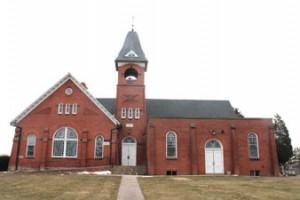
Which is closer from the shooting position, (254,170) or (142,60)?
(254,170)

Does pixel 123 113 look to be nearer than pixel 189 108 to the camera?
Yes

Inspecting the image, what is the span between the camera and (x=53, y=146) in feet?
105

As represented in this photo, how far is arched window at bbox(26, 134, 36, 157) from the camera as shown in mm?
31781

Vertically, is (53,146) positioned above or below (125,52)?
below

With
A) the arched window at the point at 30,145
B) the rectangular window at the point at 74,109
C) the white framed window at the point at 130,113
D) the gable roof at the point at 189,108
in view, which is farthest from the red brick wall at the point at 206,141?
the arched window at the point at 30,145

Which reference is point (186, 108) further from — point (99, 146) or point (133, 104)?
point (99, 146)

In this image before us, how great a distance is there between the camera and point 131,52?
37.8m

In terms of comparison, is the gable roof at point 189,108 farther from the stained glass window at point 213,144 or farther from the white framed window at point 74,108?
the white framed window at point 74,108

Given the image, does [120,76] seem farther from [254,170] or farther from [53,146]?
[254,170]

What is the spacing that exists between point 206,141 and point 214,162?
2.19 meters

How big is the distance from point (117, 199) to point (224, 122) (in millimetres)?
20557

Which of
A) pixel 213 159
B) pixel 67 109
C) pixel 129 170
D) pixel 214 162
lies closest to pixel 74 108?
pixel 67 109

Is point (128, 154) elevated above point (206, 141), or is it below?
below

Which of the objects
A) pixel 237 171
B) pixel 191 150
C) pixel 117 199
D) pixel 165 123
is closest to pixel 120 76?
pixel 165 123
